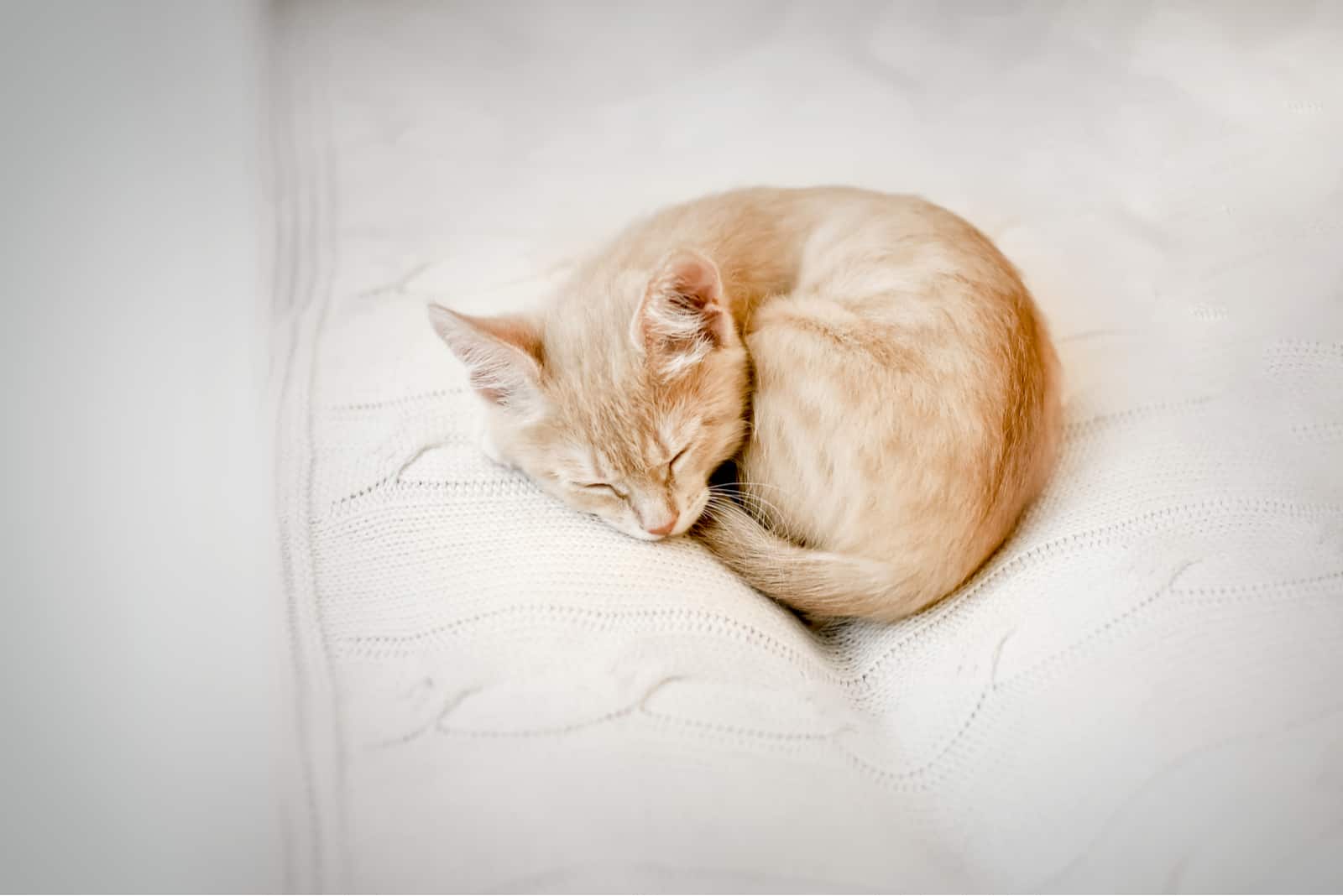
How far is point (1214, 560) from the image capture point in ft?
3.97

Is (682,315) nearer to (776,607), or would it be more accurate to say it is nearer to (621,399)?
(621,399)

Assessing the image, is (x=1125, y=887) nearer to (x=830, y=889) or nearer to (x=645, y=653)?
(x=830, y=889)

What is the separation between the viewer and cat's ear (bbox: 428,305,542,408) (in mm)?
1312

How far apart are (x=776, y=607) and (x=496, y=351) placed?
1.81 feet

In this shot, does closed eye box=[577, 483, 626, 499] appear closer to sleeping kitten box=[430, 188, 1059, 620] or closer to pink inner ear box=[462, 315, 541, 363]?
sleeping kitten box=[430, 188, 1059, 620]

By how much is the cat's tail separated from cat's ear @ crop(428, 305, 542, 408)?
0.38 metres

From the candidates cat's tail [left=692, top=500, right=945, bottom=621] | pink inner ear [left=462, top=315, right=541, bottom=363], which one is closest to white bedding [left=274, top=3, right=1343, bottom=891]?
cat's tail [left=692, top=500, right=945, bottom=621]

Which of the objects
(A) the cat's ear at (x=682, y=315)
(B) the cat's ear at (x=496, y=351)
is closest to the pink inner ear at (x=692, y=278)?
(A) the cat's ear at (x=682, y=315)

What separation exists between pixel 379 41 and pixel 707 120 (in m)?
0.83

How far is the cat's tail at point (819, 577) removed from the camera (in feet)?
4.27

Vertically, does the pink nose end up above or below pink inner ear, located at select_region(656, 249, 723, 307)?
below

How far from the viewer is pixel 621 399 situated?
4.58ft

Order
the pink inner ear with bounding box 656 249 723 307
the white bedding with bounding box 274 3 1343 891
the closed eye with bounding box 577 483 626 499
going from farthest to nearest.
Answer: the closed eye with bounding box 577 483 626 499
the pink inner ear with bounding box 656 249 723 307
the white bedding with bounding box 274 3 1343 891

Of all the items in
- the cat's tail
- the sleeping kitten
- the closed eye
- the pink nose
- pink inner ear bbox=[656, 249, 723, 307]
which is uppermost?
pink inner ear bbox=[656, 249, 723, 307]
